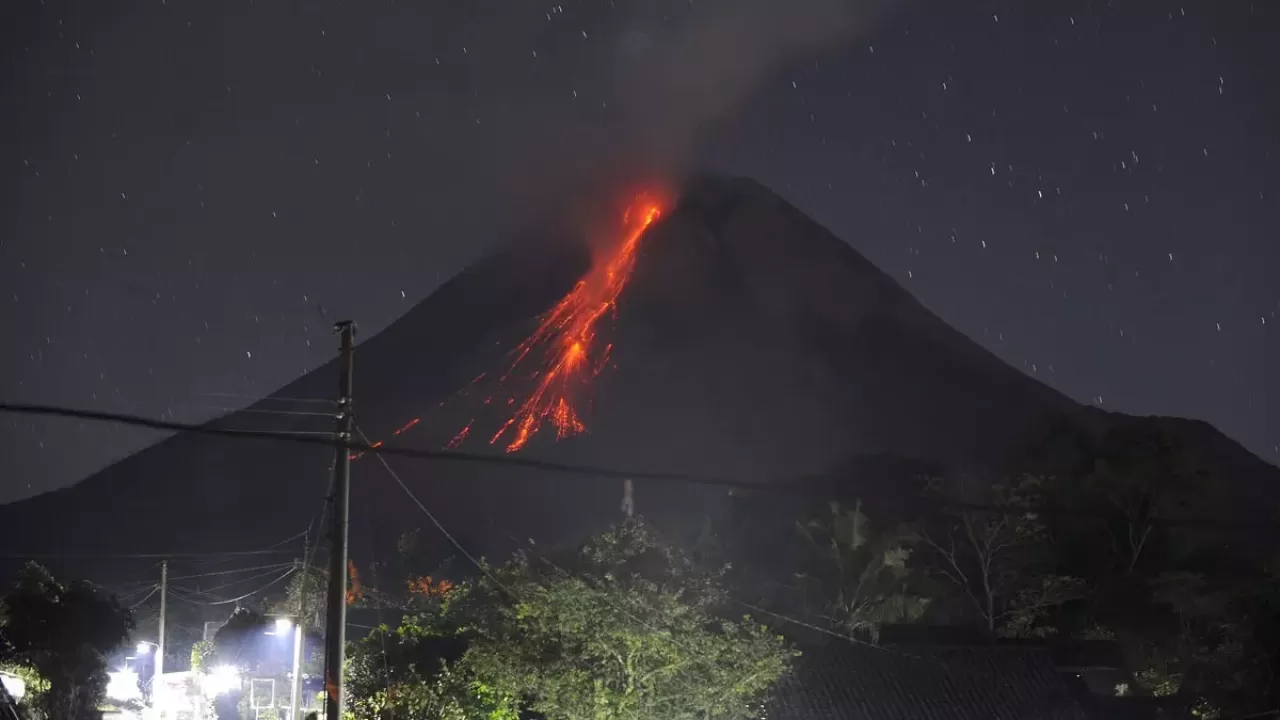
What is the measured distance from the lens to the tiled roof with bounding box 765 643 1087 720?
88.1 ft

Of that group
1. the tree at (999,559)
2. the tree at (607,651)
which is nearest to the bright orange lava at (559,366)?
the tree at (999,559)

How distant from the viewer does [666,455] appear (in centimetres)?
16475

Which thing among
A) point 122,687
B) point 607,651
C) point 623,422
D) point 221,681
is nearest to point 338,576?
point 607,651

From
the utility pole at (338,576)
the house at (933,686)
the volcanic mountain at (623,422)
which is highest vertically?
the volcanic mountain at (623,422)

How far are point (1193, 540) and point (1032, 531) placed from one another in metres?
6.81

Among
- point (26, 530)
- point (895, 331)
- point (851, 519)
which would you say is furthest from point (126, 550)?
point (851, 519)

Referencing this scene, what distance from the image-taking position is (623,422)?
564 ft

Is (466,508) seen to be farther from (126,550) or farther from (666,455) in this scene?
(126,550)

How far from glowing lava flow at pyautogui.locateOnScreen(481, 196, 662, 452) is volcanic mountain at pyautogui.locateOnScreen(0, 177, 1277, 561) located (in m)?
0.33

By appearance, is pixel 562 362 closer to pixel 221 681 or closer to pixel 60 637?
pixel 60 637

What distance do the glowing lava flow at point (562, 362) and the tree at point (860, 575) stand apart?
328 ft

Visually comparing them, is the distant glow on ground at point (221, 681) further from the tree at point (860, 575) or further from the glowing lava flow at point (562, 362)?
the glowing lava flow at point (562, 362)

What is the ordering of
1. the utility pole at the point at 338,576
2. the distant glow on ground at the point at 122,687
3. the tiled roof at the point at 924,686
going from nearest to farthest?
the utility pole at the point at 338,576
the tiled roof at the point at 924,686
the distant glow on ground at the point at 122,687

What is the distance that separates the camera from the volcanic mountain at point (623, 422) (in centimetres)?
15438
